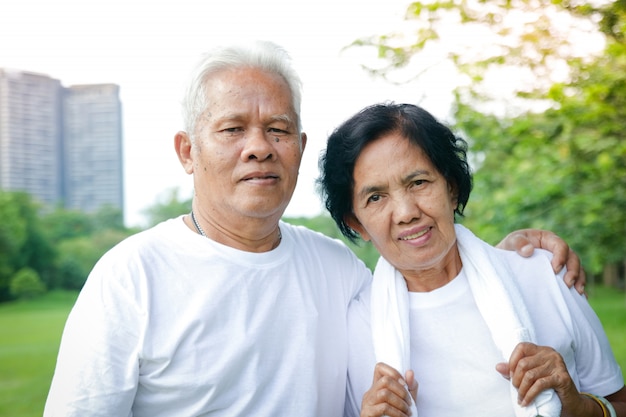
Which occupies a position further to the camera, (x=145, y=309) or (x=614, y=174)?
(x=614, y=174)

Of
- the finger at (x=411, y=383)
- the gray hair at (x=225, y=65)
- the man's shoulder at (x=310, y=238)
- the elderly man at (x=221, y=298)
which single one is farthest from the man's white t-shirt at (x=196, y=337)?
the gray hair at (x=225, y=65)

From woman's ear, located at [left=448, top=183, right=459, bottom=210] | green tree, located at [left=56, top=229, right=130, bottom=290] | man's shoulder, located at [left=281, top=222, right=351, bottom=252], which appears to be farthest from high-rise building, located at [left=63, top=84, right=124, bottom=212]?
woman's ear, located at [left=448, top=183, right=459, bottom=210]

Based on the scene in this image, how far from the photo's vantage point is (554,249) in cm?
229

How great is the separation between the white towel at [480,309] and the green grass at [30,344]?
18.1 ft

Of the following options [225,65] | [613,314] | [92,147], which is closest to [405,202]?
[225,65]

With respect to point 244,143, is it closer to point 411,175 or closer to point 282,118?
point 282,118

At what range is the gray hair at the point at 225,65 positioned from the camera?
6.73 feet

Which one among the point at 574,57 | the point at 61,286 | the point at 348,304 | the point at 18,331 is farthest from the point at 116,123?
the point at 348,304

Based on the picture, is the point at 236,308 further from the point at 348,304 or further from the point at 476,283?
the point at 476,283

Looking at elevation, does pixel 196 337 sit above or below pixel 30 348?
above

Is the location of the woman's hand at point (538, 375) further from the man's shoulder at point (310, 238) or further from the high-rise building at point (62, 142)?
the high-rise building at point (62, 142)

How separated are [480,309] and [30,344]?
7469mm

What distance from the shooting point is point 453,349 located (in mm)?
2131

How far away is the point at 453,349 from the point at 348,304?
45 centimetres
